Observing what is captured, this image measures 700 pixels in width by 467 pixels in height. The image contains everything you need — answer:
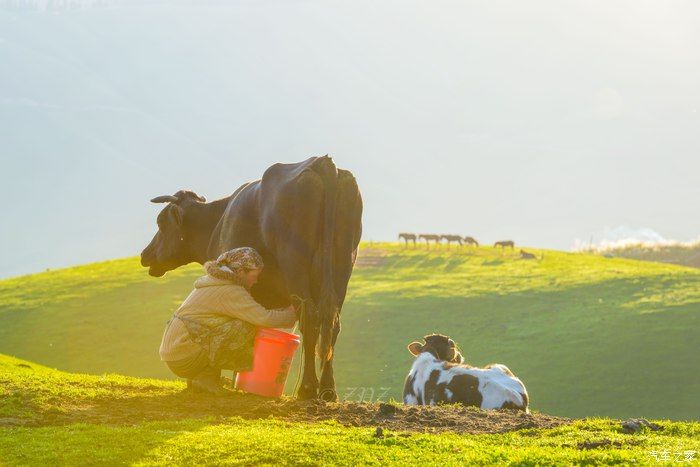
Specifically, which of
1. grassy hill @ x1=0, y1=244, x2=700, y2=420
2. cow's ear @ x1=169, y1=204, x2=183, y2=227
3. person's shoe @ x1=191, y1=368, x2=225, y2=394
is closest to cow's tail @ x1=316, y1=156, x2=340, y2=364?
person's shoe @ x1=191, y1=368, x2=225, y2=394

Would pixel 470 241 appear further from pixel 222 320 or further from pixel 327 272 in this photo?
pixel 222 320

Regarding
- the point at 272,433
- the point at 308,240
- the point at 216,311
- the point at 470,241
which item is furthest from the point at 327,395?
the point at 470,241

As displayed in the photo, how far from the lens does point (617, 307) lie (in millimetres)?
48156

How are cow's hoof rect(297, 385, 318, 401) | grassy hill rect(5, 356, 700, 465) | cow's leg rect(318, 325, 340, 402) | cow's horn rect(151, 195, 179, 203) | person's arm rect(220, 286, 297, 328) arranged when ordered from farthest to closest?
cow's horn rect(151, 195, 179, 203)
cow's leg rect(318, 325, 340, 402)
cow's hoof rect(297, 385, 318, 401)
person's arm rect(220, 286, 297, 328)
grassy hill rect(5, 356, 700, 465)

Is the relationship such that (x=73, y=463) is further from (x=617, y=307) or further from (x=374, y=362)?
(x=617, y=307)

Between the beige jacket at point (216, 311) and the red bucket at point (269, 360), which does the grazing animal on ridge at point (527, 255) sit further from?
the beige jacket at point (216, 311)

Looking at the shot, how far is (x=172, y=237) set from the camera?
19.8 metres

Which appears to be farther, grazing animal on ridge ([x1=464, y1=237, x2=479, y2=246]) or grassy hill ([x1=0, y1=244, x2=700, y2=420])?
grazing animal on ridge ([x1=464, y1=237, x2=479, y2=246])

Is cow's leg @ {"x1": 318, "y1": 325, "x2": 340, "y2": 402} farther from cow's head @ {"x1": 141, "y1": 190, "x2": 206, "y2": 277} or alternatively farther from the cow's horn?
cow's head @ {"x1": 141, "y1": 190, "x2": 206, "y2": 277}

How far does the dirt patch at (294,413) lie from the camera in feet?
43.2

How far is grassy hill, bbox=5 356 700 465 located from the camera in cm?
1037

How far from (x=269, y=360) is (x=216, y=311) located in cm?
113

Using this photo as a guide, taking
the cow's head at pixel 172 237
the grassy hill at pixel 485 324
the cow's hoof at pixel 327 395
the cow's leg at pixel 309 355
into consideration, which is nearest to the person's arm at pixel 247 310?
the cow's leg at pixel 309 355

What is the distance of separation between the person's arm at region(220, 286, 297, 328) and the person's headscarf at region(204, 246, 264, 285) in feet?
0.73
